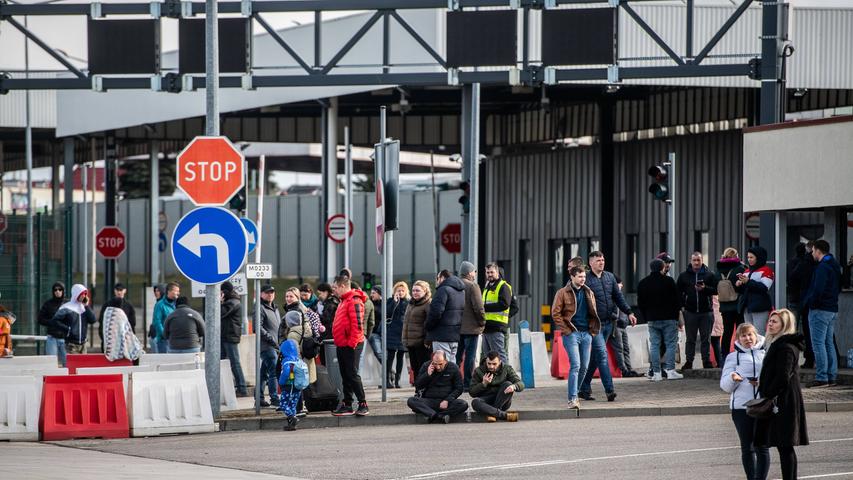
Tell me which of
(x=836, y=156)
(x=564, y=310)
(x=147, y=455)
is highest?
(x=836, y=156)

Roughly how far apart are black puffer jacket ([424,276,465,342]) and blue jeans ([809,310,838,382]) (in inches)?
176

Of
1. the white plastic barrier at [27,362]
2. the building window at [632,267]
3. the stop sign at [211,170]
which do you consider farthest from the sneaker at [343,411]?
the building window at [632,267]

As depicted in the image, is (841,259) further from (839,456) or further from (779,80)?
(839,456)

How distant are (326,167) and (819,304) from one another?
62.8 feet

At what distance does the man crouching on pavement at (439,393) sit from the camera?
59.3 feet

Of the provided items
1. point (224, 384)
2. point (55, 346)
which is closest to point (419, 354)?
point (224, 384)

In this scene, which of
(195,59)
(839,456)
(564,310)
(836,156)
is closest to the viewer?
(839,456)

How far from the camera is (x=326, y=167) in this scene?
120 feet

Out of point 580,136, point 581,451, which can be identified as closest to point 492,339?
point 581,451

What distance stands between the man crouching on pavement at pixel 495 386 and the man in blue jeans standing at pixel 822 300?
392 cm

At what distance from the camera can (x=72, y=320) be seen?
82.4ft

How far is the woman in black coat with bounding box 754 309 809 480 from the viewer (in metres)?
10.8

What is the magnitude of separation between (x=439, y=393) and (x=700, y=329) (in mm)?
5630

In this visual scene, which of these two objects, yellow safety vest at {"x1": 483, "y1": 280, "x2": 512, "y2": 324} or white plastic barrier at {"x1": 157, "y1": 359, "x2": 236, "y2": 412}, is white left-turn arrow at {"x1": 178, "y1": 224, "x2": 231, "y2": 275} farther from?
yellow safety vest at {"x1": 483, "y1": 280, "x2": 512, "y2": 324}
